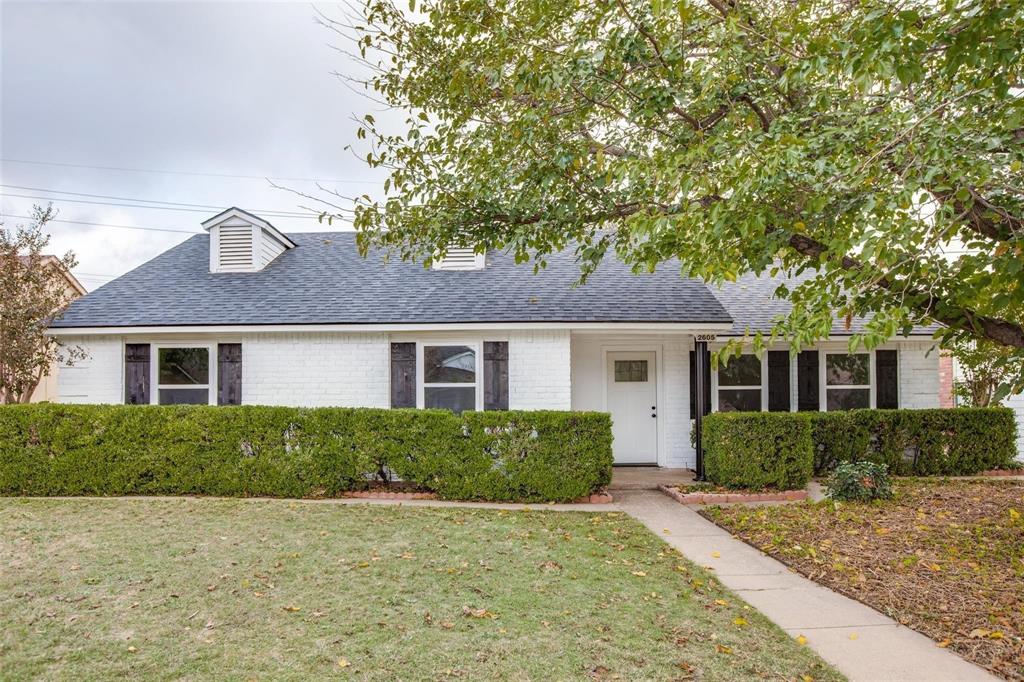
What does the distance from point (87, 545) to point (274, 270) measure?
309 inches

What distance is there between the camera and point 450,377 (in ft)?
37.8

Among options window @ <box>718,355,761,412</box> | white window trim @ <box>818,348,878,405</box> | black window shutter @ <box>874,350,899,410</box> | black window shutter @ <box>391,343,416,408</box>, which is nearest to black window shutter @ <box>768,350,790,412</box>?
window @ <box>718,355,761,412</box>

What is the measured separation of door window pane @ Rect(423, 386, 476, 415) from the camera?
11477mm

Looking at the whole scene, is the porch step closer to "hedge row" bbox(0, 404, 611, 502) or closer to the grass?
"hedge row" bbox(0, 404, 611, 502)

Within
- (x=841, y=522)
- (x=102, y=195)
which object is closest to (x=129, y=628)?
(x=841, y=522)

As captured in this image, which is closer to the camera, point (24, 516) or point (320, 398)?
point (24, 516)

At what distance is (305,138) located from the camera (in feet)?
56.5

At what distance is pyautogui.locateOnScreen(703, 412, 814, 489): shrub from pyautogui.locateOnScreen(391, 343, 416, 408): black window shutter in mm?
5493

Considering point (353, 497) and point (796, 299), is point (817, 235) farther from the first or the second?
point (353, 497)

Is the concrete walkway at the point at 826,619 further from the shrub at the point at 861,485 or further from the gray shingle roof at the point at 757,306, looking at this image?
the gray shingle roof at the point at 757,306

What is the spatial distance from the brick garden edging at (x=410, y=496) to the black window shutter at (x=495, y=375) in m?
2.30

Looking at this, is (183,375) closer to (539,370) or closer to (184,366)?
(184,366)

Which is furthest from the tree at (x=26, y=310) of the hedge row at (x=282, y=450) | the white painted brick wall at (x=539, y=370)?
the white painted brick wall at (x=539, y=370)

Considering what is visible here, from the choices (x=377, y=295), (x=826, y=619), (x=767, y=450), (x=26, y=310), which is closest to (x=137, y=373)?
(x=26, y=310)
